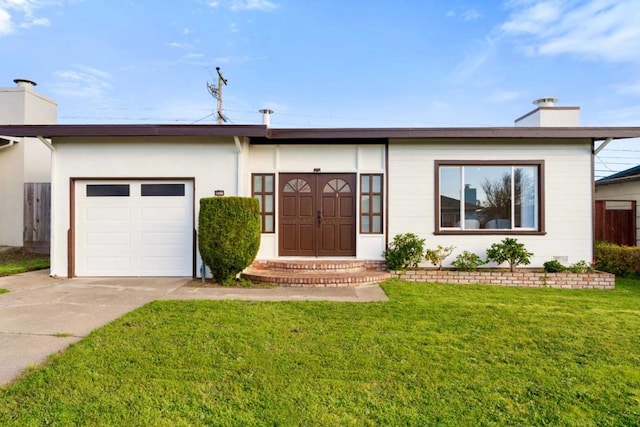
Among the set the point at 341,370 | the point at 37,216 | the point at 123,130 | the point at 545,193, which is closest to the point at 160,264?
the point at 123,130

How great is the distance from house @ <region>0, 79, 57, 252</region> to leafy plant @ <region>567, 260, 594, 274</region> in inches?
519

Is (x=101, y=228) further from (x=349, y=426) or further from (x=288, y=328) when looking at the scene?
(x=349, y=426)

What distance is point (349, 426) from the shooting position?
2307 mm

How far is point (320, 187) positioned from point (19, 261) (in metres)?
7.91

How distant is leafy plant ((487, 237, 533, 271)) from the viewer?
7.38 meters

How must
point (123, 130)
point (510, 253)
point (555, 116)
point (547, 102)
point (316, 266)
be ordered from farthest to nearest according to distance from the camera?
point (547, 102) < point (555, 116) < point (510, 253) < point (316, 266) < point (123, 130)

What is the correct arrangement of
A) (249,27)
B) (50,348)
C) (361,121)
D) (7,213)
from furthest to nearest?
(361,121) < (249,27) < (7,213) < (50,348)

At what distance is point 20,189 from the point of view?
10.1 metres

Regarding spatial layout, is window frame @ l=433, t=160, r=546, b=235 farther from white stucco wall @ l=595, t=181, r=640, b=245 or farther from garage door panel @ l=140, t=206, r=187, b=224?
garage door panel @ l=140, t=206, r=187, b=224

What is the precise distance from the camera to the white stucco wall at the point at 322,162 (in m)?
7.91

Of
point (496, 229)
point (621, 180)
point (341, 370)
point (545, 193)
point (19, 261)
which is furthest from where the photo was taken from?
point (621, 180)

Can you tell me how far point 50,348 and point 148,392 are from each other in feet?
5.30

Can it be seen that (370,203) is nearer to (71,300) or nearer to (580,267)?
(580,267)

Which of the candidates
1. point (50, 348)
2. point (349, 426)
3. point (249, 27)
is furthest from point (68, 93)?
point (349, 426)
